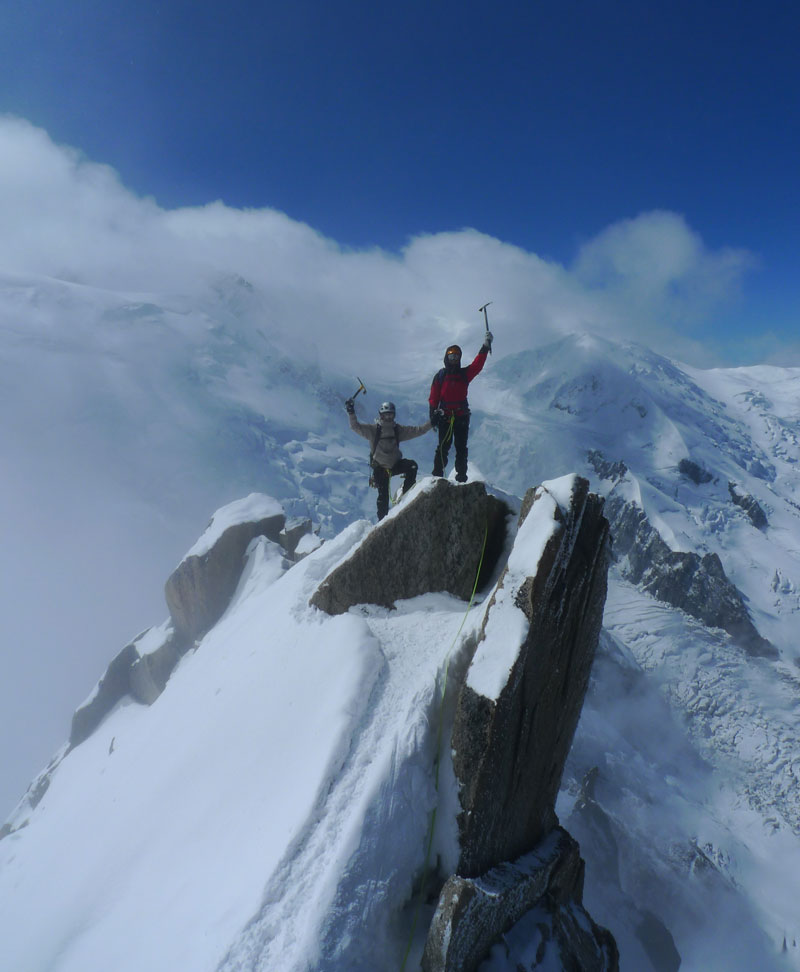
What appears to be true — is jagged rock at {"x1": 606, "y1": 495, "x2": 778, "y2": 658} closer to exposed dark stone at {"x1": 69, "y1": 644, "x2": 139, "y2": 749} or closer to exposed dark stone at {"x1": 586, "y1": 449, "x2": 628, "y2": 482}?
exposed dark stone at {"x1": 586, "y1": 449, "x2": 628, "y2": 482}

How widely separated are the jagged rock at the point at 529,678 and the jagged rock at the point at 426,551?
1504 millimetres

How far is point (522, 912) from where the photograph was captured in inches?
234

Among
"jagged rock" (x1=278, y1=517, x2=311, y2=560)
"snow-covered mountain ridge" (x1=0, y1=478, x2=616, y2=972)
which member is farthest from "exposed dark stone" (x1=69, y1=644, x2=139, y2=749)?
"snow-covered mountain ridge" (x1=0, y1=478, x2=616, y2=972)

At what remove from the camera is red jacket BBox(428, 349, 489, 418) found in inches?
404

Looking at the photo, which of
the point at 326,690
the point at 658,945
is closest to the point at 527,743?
the point at 326,690

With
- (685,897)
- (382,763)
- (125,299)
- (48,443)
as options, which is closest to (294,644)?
(382,763)

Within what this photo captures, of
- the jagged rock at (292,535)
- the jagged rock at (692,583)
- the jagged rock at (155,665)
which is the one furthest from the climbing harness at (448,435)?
the jagged rock at (692,583)

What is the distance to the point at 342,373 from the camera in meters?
148

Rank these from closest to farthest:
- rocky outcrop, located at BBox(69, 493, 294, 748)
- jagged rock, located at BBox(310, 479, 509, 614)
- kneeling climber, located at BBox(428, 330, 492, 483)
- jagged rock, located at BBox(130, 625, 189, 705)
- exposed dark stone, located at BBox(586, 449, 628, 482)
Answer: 1. jagged rock, located at BBox(310, 479, 509, 614)
2. kneeling climber, located at BBox(428, 330, 492, 483)
3. rocky outcrop, located at BBox(69, 493, 294, 748)
4. jagged rock, located at BBox(130, 625, 189, 705)
5. exposed dark stone, located at BBox(586, 449, 628, 482)

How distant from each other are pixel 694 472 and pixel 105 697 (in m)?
146

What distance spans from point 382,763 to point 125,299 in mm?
146464

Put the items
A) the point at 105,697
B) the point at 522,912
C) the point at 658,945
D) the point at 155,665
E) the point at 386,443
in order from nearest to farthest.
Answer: the point at 522,912, the point at 386,443, the point at 658,945, the point at 155,665, the point at 105,697

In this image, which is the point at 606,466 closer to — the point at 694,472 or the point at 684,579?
the point at 694,472

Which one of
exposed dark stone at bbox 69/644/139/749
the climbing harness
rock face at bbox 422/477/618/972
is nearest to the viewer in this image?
rock face at bbox 422/477/618/972
